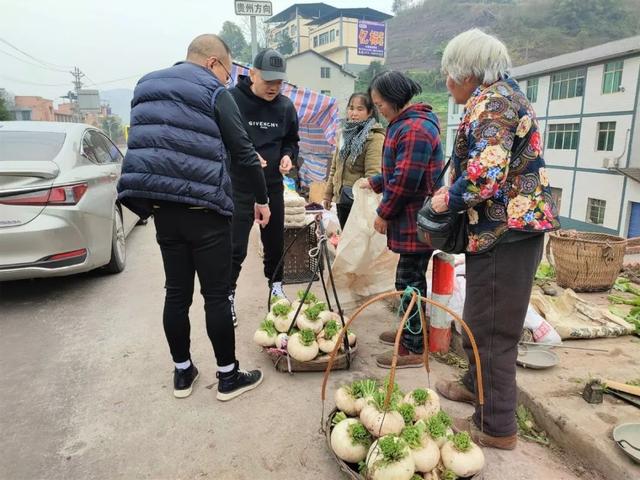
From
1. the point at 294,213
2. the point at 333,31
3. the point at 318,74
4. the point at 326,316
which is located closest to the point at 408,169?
the point at 326,316

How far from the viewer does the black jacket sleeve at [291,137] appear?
137 inches

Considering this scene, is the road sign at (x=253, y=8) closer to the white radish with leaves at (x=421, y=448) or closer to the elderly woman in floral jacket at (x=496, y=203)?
the elderly woman in floral jacket at (x=496, y=203)

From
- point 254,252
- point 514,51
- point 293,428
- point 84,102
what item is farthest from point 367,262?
point 514,51

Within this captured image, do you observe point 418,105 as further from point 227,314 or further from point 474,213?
point 227,314

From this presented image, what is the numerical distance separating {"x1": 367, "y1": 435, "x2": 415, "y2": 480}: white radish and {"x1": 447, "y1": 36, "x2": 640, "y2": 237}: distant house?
23608 millimetres

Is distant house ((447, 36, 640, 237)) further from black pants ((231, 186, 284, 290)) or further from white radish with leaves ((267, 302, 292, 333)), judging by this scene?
white radish with leaves ((267, 302, 292, 333))

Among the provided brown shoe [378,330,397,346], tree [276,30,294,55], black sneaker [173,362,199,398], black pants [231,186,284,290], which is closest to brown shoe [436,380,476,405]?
brown shoe [378,330,397,346]

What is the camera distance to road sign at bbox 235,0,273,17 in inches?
241

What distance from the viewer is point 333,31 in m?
63.9

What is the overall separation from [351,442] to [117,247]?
370 cm

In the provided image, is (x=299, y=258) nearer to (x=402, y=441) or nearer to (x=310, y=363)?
(x=310, y=363)

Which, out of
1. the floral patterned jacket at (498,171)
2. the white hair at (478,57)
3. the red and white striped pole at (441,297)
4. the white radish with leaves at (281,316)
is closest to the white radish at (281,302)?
the white radish with leaves at (281,316)

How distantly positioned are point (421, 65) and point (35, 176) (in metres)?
82.8

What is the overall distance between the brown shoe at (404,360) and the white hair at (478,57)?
1.75 meters
